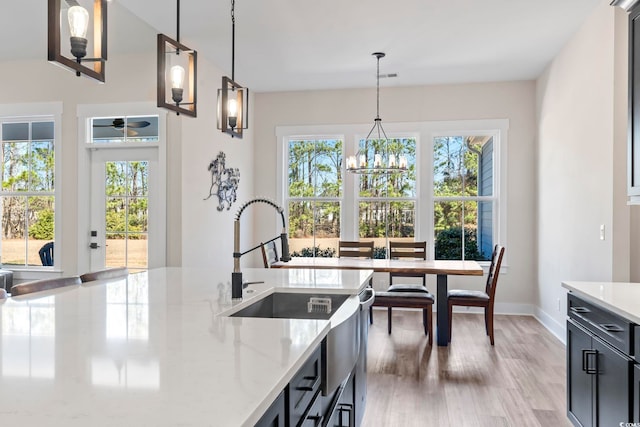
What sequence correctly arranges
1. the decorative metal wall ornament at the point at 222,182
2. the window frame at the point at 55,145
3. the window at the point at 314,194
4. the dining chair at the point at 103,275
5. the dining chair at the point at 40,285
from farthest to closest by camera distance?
the window at the point at 314,194
the decorative metal wall ornament at the point at 222,182
the window frame at the point at 55,145
the dining chair at the point at 103,275
the dining chair at the point at 40,285

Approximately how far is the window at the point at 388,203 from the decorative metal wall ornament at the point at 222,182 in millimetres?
1704

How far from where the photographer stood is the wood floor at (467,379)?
2969mm

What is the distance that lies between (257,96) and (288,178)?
123 cm

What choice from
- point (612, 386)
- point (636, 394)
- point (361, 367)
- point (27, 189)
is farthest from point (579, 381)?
point (27, 189)

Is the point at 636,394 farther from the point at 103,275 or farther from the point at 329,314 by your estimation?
the point at 103,275

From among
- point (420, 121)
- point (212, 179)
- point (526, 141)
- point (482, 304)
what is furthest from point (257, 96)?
point (482, 304)

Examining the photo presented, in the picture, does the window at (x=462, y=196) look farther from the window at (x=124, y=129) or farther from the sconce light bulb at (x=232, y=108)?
the sconce light bulb at (x=232, y=108)

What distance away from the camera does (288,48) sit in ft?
15.7

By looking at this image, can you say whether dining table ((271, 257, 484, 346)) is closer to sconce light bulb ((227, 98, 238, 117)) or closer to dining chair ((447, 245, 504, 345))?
dining chair ((447, 245, 504, 345))

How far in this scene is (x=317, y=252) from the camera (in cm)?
662

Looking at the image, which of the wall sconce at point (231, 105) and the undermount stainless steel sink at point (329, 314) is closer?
the undermount stainless steel sink at point (329, 314)

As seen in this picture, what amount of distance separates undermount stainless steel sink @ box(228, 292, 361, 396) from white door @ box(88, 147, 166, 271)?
2.79 metres

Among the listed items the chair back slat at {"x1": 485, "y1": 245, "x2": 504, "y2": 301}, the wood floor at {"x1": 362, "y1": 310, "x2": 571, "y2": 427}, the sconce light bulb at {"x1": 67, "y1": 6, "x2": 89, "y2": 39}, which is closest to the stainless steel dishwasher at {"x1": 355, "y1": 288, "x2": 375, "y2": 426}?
the wood floor at {"x1": 362, "y1": 310, "x2": 571, "y2": 427}

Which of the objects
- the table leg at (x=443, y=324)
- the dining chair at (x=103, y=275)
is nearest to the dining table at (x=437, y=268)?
the table leg at (x=443, y=324)
